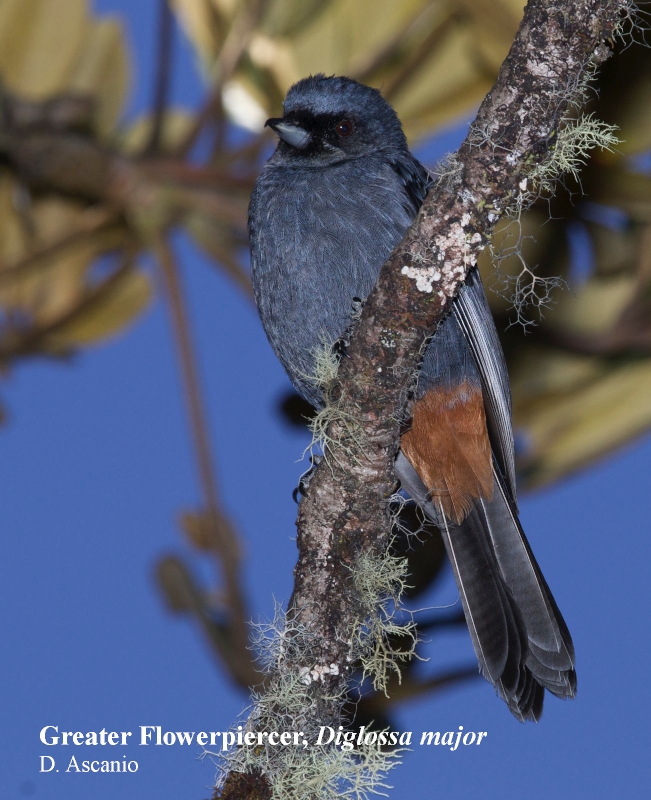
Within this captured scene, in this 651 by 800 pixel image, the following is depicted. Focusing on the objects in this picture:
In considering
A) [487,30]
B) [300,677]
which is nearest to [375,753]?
[300,677]

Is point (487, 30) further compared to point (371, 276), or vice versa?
Answer: point (487, 30)

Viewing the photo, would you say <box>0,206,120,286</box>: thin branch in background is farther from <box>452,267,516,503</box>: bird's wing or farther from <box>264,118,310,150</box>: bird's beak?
<box>452,267,516,503</box>: bird's wing

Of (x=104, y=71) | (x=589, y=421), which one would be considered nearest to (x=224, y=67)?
(x=104, y=71)

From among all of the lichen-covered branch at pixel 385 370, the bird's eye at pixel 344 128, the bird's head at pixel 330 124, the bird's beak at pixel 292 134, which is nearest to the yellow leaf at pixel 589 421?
the bird's head at pixel 330 124

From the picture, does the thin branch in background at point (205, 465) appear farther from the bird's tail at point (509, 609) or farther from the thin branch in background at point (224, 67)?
the bird's tail at point (509, 609)

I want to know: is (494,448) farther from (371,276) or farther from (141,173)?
(141,173)

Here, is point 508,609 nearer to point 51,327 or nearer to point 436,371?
point 436,371

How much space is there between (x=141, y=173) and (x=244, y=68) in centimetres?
76

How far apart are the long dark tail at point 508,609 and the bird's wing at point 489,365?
0.10 meters

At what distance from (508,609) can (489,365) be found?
0.78 m

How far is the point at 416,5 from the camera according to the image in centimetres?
438

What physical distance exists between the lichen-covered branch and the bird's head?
3.77 ft

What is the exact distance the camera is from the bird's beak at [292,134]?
303cm

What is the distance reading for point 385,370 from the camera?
6.88 ft
